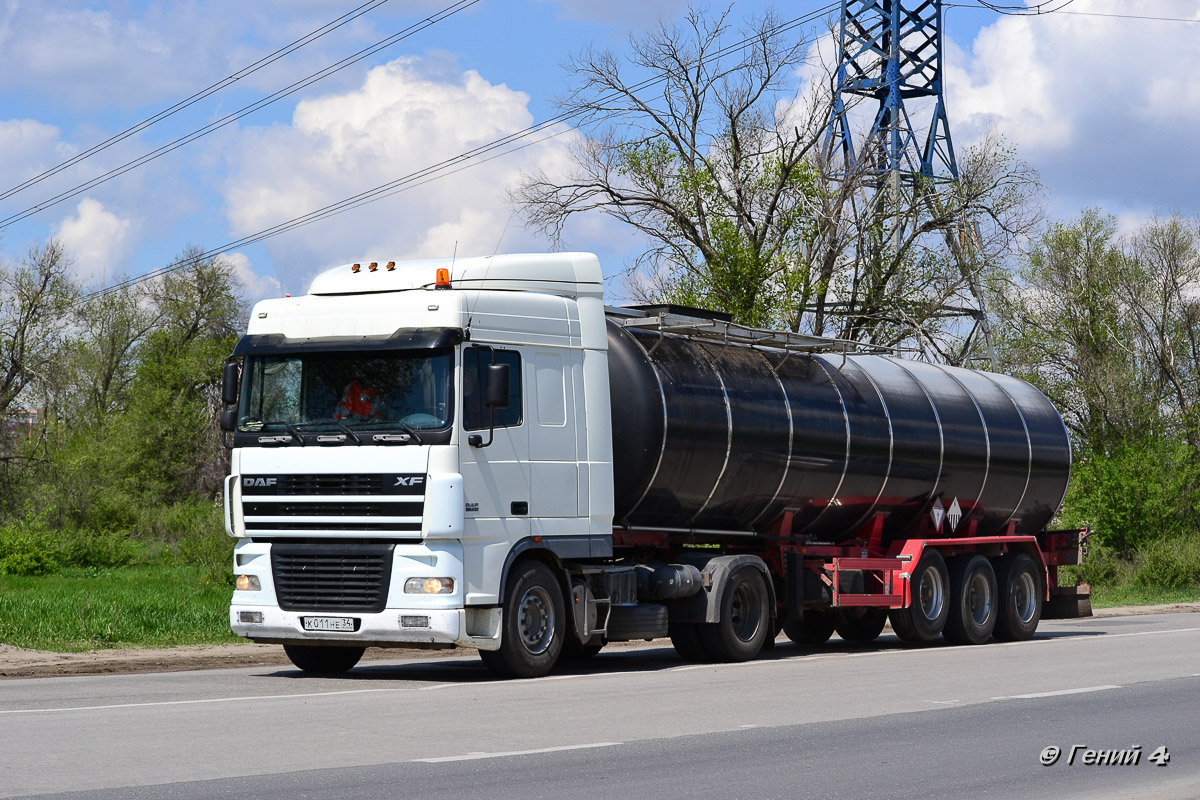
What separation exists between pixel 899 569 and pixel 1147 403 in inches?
1232

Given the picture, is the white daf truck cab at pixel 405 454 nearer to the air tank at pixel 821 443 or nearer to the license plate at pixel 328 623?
the license plate at pixel 328 623

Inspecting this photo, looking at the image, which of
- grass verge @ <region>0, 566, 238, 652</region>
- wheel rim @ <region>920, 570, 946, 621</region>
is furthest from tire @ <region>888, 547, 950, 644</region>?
grass verge @ <region>0, 566, 238, 652</region>

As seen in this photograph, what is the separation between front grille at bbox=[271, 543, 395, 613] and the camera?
12797 millimetres

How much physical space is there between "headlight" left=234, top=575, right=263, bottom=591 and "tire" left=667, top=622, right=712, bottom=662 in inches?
184

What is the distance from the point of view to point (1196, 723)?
10750mm

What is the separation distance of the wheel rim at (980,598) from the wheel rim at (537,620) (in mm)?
8270

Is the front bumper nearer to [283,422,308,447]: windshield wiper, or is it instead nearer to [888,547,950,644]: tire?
[283,422,308,447]: windshield wiper

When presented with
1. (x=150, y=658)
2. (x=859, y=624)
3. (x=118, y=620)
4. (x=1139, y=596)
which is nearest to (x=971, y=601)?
(x=859, y=624)

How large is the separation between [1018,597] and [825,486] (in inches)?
198

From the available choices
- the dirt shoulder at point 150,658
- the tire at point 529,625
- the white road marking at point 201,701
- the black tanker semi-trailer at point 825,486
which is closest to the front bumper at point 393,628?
the tire at point 529,625

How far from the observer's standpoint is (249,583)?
44.1 feet

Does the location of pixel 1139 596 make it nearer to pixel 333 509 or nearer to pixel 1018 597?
pixel 1018 597

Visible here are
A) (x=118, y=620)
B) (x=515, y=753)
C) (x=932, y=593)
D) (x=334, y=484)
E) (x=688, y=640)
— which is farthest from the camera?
(x=118, y=620)

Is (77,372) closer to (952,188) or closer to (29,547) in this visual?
(29,547)
